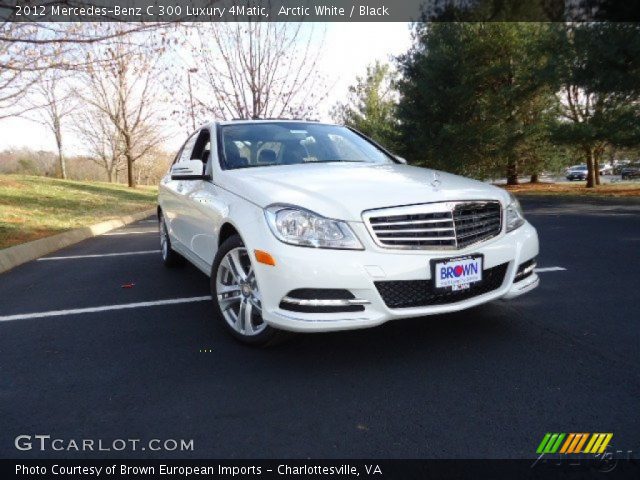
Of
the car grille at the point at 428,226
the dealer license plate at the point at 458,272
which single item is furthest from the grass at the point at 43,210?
the dealer license plate at the point at 458,272

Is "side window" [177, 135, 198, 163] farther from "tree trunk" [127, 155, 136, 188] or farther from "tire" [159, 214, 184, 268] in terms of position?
"tree trunk" [127, 155, 136, 188]

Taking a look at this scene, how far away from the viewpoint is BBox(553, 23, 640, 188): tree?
14.5 metres

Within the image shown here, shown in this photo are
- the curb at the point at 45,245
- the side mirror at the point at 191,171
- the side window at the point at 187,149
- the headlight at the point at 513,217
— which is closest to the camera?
the headlight at the point at 513,217

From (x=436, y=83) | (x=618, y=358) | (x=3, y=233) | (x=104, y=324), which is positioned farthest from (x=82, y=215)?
(x=436, y=83)

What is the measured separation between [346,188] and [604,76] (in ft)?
52.6

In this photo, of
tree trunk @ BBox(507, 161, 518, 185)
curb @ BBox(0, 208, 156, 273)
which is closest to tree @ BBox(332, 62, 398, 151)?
tree trunk @ BBox(507, 161, 518, 185)

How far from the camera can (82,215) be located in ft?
39.2

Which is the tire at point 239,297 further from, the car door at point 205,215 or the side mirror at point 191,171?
the side mirror at point 191,171

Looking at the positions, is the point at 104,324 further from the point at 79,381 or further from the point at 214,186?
the point at 214,186

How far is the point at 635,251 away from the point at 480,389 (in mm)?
4826

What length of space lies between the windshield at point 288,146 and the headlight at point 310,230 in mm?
1213

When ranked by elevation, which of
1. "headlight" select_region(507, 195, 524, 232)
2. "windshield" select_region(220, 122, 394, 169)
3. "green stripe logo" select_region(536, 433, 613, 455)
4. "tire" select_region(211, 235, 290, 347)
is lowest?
"green stripe logo" select_region(536, 433, 613, 455)

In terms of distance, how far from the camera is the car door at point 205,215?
3.45 meters

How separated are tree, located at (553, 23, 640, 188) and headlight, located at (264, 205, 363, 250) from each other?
1567 cm
